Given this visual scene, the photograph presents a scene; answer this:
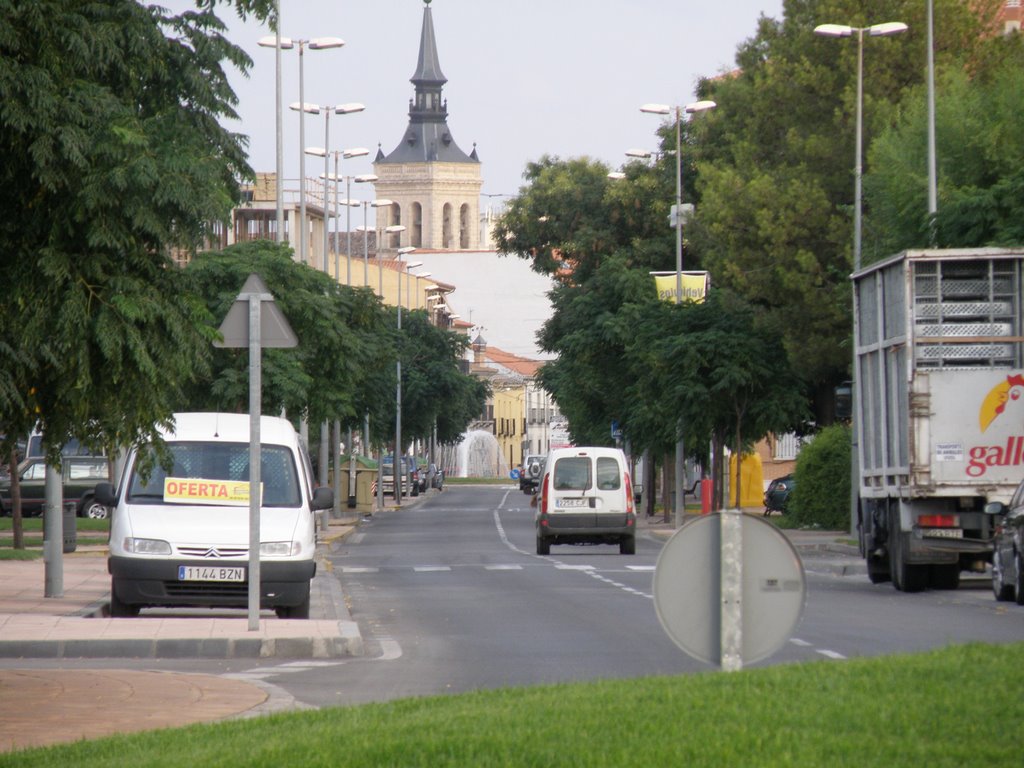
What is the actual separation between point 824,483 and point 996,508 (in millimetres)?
25322

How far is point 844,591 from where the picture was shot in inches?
949

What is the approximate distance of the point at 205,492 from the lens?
18578 millimetres

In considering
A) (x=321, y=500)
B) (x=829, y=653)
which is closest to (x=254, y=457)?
(x=321, y=500)

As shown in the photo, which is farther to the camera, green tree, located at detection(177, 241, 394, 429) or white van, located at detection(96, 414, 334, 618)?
green tree, located at detection(177, 241, 394, 429)

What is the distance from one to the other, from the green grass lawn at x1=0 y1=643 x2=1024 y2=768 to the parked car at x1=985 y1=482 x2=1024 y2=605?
10446 mm

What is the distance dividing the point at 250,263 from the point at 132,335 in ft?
75.8

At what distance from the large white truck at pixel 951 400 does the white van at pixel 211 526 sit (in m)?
7.68

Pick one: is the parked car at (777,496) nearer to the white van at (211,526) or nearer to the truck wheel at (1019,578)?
the truck wheel at (1019,578)

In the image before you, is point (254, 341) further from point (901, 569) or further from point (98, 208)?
point (901, 569)

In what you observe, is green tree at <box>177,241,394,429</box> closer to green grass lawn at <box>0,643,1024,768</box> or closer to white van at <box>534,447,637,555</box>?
white van at <box>534,447,637,555</box>

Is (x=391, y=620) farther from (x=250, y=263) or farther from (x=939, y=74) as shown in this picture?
(x=939, y=74)

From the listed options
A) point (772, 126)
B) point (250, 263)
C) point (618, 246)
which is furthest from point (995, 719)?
point (618, 246)

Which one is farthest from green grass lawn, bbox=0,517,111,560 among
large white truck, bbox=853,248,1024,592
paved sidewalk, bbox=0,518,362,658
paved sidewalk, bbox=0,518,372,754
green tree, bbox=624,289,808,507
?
large white truck, bbox=853,248,1024,592

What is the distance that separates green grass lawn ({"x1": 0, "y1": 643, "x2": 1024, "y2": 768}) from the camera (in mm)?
7312
